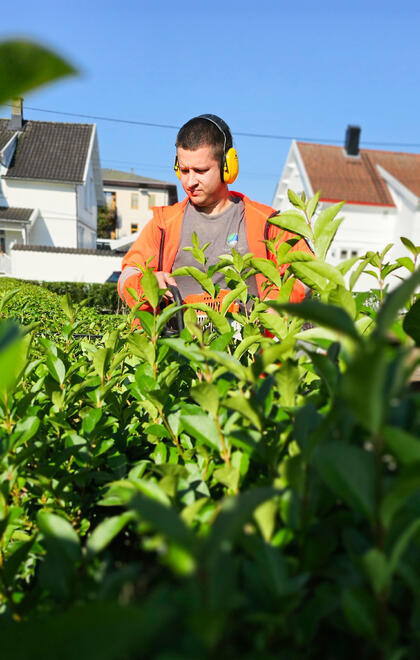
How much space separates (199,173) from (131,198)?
57180mm

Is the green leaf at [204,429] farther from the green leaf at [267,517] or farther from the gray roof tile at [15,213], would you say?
the gray roof tile at [15,213]

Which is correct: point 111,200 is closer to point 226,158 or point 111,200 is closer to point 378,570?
point 226,158

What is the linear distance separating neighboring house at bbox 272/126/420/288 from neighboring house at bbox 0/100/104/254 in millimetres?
14123

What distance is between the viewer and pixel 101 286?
79.3 feet

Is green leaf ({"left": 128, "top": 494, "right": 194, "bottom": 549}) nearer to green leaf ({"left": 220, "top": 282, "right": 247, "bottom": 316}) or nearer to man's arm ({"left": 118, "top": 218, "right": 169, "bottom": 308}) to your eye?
green leaf ({"left": 220, "top": 282, "right": 247, "bottom": 316})

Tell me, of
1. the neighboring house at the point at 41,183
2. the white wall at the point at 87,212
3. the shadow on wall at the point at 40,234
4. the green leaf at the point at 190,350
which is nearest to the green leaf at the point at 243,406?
the green leaf at the point at 190,350

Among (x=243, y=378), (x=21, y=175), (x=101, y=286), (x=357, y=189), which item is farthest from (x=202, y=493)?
(x=21, y=175)

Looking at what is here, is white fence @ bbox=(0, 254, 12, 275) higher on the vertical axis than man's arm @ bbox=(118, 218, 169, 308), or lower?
lower

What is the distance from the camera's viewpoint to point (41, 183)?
33.2m

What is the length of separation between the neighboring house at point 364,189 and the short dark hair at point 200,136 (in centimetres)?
2524

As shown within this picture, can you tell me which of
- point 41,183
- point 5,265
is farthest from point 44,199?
point 5,265

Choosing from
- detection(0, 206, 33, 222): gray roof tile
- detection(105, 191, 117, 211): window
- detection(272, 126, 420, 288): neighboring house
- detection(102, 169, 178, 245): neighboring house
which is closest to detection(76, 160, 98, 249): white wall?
detection(0, 206, 33, 222): gray roof tile

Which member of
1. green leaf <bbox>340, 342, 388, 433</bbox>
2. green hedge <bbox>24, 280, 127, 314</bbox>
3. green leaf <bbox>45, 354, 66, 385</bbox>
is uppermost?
green leaf <bbox>340, 342, 388, 433</bbox>

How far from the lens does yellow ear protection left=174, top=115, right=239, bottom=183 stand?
321 cm
